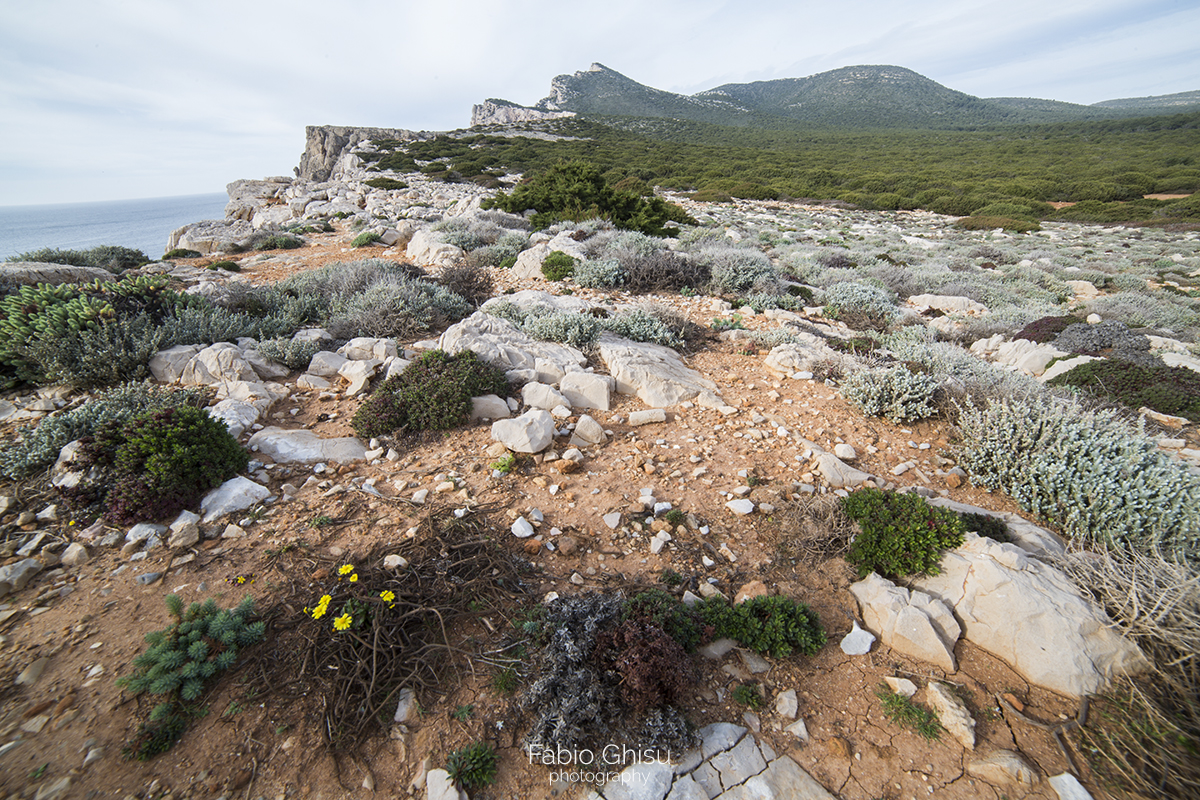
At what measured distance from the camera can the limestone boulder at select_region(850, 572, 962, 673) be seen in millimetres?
2820

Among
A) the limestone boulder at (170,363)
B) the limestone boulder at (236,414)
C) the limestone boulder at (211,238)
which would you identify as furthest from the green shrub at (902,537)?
the limestone boulder at (211,238)

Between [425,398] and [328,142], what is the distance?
6352cm

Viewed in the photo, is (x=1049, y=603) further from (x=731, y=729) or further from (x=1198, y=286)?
(x=1198, y=286)

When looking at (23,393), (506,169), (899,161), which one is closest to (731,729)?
(23,393)

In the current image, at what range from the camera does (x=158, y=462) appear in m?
3.66

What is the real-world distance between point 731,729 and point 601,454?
267cm

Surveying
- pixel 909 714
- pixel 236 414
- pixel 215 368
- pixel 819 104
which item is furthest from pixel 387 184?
pixel 819 104

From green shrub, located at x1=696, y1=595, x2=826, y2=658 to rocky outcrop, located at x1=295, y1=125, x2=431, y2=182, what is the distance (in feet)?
201

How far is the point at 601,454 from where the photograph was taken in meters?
4.79

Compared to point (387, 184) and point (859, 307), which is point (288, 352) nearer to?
point (859, 307)

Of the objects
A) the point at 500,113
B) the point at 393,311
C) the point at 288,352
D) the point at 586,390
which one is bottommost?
the point at 586,390

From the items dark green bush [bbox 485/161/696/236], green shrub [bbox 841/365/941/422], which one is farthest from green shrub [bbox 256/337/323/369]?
dark green bush [bbox 485/161/696/236]

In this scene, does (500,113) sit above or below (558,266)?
above

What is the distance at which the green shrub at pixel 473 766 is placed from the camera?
2.24 metres
